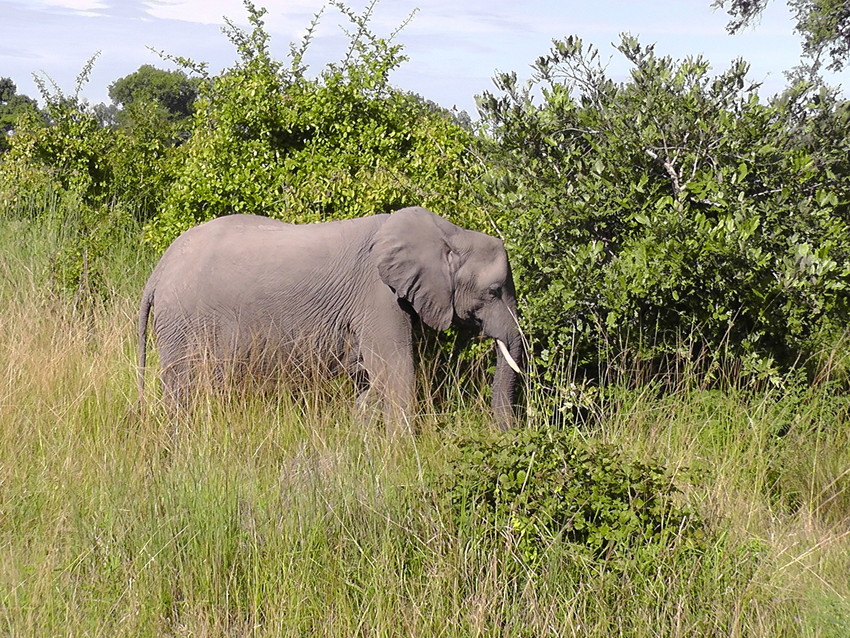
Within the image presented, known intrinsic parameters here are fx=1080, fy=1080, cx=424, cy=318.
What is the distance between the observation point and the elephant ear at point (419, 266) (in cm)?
645

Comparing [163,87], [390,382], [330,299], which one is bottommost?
[390,382]

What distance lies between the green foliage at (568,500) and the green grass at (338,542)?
3.7 inches

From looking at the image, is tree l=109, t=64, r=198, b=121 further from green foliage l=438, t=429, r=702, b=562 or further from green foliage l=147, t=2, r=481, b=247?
green foliage l=438, t=429, r=702, b=562

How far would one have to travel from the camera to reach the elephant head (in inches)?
254

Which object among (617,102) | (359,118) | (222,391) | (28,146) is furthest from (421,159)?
(28,146)

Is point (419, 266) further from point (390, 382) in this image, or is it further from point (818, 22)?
point (818, 22)

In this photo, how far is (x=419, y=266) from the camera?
6434 mm

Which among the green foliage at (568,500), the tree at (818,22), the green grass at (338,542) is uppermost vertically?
the tree at (818,22)

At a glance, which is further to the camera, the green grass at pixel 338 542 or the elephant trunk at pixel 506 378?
the elephant trunk at pixel 506 378

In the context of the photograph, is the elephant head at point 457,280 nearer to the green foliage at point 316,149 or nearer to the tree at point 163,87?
the green foliage at point 316,149

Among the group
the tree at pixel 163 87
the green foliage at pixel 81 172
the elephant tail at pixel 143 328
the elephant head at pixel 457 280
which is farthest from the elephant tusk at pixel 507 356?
the tree at pixel 163 87

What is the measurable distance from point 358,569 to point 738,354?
368 centimetres

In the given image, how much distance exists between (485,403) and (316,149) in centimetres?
297

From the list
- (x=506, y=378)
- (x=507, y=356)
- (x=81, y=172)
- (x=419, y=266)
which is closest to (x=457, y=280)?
(x=419, y=266)
